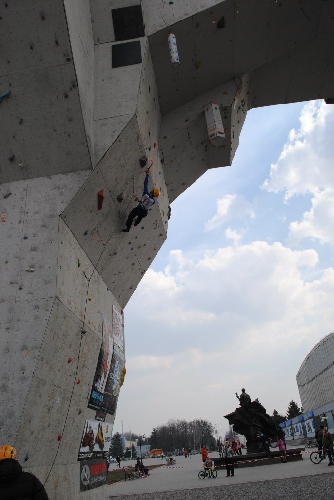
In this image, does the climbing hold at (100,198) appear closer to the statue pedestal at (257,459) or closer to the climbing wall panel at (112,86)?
the climbing wall panel at (112,86)

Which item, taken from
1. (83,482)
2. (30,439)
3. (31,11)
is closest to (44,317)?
(30,439)

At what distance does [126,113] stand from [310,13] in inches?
178

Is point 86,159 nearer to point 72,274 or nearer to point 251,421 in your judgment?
point 72,274

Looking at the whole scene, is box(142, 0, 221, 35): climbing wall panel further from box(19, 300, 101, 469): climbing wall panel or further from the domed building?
the domed building

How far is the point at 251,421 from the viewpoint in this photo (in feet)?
60.6

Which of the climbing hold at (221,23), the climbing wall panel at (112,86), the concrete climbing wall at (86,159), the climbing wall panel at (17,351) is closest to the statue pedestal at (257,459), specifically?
the concrete climbing wall at (86,159)

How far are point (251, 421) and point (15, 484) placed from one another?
1744 cm

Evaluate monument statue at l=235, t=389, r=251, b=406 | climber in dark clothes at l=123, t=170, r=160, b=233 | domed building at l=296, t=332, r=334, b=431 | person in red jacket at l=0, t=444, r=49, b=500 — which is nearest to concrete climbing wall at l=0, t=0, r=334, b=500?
climber in dark clothes at l=123, t=170, r=160, b=233

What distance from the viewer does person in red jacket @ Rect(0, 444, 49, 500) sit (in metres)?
2.94

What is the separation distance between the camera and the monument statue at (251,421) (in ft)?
59.6

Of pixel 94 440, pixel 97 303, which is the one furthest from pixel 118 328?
pixel 94 440

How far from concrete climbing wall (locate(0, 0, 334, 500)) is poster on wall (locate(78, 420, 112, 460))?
37 millimetres

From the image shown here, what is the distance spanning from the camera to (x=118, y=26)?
7.52 metres

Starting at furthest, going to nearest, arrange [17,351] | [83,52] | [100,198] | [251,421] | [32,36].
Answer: [251,421] → [83,52] → [100,198] → [32,36] → [17,351]
